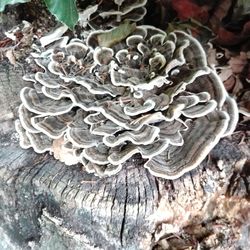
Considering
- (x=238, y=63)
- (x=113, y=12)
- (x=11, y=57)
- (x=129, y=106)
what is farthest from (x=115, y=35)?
(x=238, y=63)

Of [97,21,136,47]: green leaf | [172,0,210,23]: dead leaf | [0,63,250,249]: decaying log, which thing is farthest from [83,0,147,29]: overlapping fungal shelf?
[0,63,250,249]: decaying log

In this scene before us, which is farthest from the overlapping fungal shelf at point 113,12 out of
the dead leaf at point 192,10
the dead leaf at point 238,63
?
the dead leaf at point 238,63

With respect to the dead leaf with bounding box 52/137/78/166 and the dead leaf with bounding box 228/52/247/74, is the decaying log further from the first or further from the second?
the dead leaf with bounding box 228/52/247/74

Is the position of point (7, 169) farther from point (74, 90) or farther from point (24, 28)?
point (24, 28)

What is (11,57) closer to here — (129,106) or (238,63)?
(129,106)

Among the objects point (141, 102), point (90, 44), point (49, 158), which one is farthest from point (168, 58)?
point (49, 158)

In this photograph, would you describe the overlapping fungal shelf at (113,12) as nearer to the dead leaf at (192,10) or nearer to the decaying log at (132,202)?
the dead leaf at (192,10)
